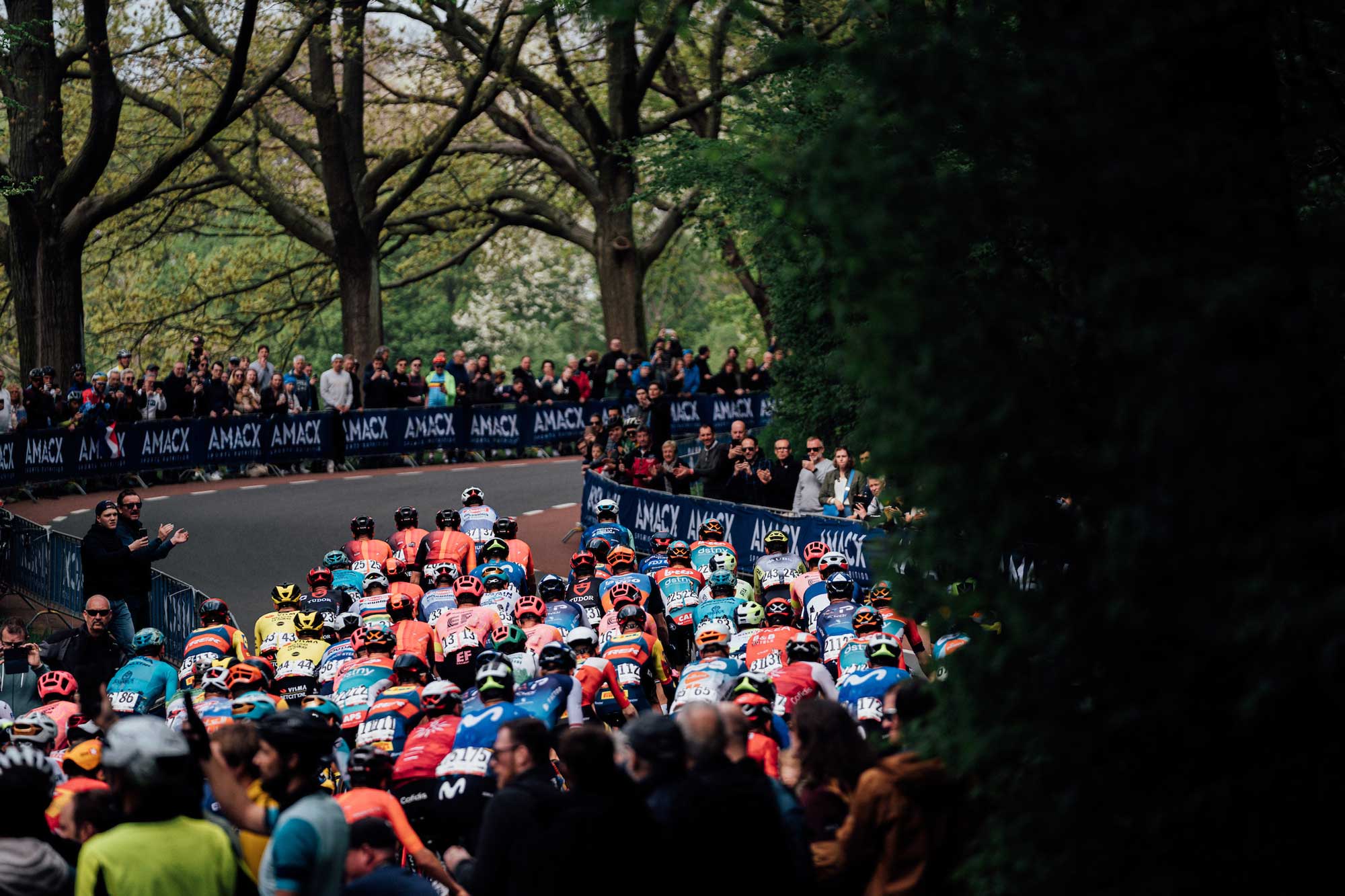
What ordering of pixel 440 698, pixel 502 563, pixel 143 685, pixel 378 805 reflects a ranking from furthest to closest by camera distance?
pixel 502 563 → pixel 143 685 → pixel 440 698 → pixel 378 805

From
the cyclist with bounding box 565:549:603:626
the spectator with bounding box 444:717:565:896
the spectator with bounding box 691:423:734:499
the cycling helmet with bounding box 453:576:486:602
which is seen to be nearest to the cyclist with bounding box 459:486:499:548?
the cyclist with bounding box 565:549:603:626

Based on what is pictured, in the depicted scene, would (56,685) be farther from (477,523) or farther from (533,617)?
(477,523)

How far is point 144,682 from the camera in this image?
1291 cm

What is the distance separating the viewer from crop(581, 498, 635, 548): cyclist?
18656mm

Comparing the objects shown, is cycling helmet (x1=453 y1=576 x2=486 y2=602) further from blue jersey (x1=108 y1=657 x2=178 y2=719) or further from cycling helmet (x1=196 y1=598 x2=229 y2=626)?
blue jersey (x1=108 y1=657 x2=178 y2=719)

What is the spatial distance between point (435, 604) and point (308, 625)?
6.78 feet

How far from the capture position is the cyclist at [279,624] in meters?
14.1

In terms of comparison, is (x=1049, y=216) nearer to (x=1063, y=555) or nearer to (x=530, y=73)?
(x=1063, y=555)

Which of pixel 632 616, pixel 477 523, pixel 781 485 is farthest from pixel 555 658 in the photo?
pixel 781 485

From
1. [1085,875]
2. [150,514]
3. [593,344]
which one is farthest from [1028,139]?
[593,344]

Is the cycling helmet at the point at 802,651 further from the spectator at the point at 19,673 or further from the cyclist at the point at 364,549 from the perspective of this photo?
the cyclist at the point at 364,549

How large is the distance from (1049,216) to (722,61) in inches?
1507

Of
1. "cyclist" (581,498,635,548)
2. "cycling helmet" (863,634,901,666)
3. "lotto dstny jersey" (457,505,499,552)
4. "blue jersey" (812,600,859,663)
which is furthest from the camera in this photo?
"lotto dstny jersey" (457,505,499,552)

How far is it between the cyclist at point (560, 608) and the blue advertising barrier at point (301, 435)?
1416 centimetres
